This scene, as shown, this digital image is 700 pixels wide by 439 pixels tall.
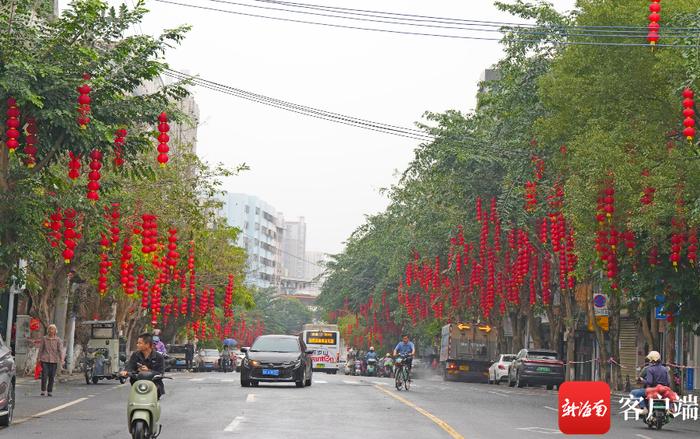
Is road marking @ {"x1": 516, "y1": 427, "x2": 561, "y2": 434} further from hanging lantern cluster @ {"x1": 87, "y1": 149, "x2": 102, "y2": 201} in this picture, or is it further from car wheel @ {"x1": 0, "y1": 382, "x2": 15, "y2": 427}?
hanging lantern cluster @ {"x1": 87, "y1": 149, "x2": 102, "y2": 201}

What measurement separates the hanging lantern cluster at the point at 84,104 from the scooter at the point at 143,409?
807 centimetres

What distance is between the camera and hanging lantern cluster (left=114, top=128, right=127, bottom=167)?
2447cm

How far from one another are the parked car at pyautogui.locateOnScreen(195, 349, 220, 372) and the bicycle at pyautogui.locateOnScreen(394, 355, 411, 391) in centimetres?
4521

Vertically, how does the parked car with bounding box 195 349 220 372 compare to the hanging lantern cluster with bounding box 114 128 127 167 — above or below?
below

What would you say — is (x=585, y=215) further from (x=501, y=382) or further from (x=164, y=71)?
(x=501, y=382)

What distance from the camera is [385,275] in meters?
84.2

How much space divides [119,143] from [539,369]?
28.8 metres

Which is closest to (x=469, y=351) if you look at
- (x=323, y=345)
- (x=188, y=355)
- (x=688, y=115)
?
(x=323, y=345)

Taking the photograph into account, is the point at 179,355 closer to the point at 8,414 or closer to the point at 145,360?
the point at 8,414

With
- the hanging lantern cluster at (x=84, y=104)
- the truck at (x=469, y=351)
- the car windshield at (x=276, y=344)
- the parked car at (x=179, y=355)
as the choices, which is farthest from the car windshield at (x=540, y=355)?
the hanging lantern cluster at (x=84, y=104)

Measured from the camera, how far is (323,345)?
78.9 meters

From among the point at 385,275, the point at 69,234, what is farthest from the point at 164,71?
the point at 385,275

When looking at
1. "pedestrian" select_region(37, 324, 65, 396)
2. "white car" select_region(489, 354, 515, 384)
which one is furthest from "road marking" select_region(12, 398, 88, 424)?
"white car" select_region(489, 354, 515, 384)

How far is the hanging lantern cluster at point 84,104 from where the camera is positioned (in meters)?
22.9
